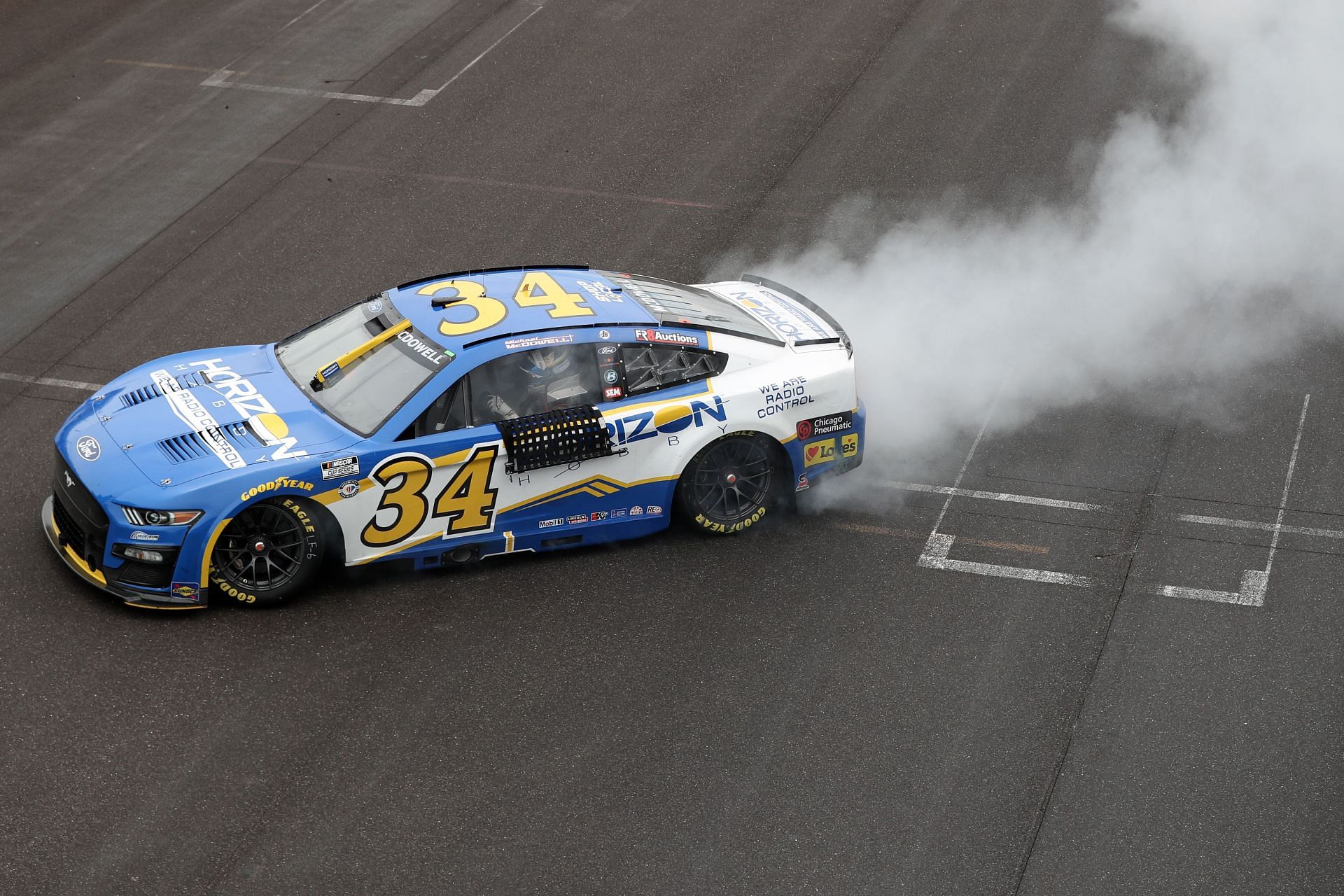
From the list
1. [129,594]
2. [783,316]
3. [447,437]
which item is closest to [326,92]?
[783,316]

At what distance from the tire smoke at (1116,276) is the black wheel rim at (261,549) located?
154 inches

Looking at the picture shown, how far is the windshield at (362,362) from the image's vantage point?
777 cm

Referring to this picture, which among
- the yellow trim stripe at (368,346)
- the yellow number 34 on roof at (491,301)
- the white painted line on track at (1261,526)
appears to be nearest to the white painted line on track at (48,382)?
the yellow trim stripe at (368,346)

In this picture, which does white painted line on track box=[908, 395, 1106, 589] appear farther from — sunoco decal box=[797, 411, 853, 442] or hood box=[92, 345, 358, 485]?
hood box=[92, 345, 358, 485]

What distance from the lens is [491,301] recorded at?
8234 millimetres

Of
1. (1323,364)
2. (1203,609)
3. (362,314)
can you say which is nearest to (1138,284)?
(1323,364)

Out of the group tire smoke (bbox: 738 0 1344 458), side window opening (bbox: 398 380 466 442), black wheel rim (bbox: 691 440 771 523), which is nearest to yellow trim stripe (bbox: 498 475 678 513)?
black wheel rim (bbox: 691 440 771 523)

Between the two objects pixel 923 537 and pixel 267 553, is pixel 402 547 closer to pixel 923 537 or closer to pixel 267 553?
pixel 267 553

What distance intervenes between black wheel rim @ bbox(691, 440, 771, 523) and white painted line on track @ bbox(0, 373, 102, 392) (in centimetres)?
450

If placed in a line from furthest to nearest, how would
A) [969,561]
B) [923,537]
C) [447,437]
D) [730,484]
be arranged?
[923,537]
[730,484]
[969,561]
[447,437]

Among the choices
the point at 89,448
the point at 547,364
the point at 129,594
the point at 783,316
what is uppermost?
the point at 783,316

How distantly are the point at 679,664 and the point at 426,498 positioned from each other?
64.7 inches

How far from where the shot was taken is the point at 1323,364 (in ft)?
33.9

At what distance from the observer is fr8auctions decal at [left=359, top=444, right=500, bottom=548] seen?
25.0 ft
